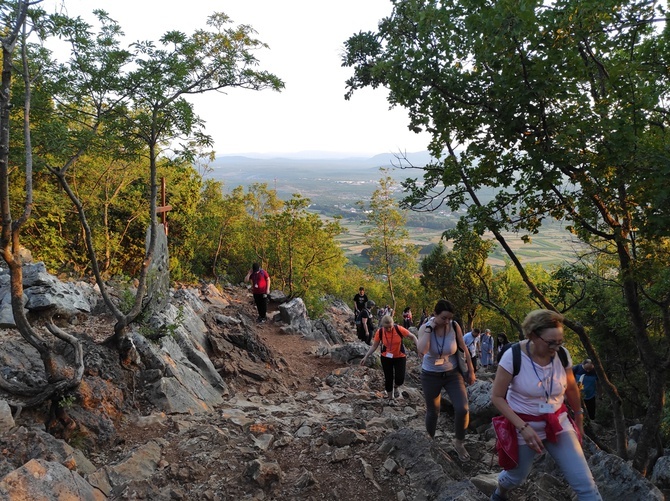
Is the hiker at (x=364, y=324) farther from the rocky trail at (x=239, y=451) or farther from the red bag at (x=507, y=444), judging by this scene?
the red bag at (x=507, y=444)

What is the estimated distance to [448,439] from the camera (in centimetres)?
595

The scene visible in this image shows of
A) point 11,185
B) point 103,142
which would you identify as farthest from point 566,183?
point 11,185

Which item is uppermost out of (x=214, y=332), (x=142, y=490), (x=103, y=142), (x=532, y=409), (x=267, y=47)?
(x=267, y=47)

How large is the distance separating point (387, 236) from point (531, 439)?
30.0 metres

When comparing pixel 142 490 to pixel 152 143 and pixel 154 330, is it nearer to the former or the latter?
pixel 154 330

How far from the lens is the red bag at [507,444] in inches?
135

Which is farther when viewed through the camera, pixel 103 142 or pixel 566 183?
pixel 103 142

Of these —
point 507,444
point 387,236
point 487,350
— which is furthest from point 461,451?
point 387,236

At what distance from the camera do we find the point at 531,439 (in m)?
3.27

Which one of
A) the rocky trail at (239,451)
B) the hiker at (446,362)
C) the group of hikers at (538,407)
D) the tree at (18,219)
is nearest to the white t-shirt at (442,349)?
the hiker at (446,362)

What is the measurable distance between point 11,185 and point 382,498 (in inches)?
592

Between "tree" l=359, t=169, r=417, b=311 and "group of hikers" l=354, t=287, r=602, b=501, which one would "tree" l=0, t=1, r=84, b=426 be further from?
"tree" l=359, t=169, r=417, b=311

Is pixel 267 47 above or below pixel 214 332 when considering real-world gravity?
above

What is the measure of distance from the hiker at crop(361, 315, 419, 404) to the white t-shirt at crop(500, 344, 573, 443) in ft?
11.1
